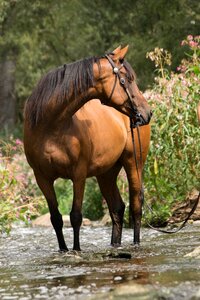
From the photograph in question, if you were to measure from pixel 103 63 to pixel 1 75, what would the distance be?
80.1 feet

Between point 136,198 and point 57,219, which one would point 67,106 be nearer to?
point 57,219

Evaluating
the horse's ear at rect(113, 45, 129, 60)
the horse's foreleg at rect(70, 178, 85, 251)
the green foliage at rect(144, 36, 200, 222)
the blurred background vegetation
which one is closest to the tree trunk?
the blurred background vegetation

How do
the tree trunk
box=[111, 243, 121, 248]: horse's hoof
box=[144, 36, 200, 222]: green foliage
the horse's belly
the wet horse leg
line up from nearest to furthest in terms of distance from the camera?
the horse's belly, box=[111, 243, 121, 248]: horse's hoof, the wet horse leg, box=[144, 36, 200, 222]: green foliage, the tree trunk

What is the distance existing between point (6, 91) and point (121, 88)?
2411 cm

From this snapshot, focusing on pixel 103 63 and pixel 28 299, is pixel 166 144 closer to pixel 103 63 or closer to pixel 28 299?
pixel 103 63

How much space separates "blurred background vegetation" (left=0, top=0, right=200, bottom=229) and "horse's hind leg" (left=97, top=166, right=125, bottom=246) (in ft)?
2.67

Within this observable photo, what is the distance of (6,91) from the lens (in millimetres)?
32719

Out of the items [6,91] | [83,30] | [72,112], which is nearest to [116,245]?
[72,112]

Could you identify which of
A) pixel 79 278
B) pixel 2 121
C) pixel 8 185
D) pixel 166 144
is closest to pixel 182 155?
pixel 166 144

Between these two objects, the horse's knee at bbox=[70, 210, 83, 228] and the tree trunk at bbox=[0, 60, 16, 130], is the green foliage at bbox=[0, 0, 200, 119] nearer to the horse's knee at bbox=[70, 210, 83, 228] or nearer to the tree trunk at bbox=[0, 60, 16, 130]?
the tree trunk at bbox=[0, 60, 16, 130]

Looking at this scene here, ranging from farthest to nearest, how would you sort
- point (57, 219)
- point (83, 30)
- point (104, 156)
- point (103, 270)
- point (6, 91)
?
1. point (83, 30)
2. point (6, 91)
3. point (104, 156)
4. point (57, 219)
5. point (103, 270)

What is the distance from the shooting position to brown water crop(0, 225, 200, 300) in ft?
20.9

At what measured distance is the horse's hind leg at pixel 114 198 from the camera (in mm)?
10602

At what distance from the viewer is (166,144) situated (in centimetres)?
1253
